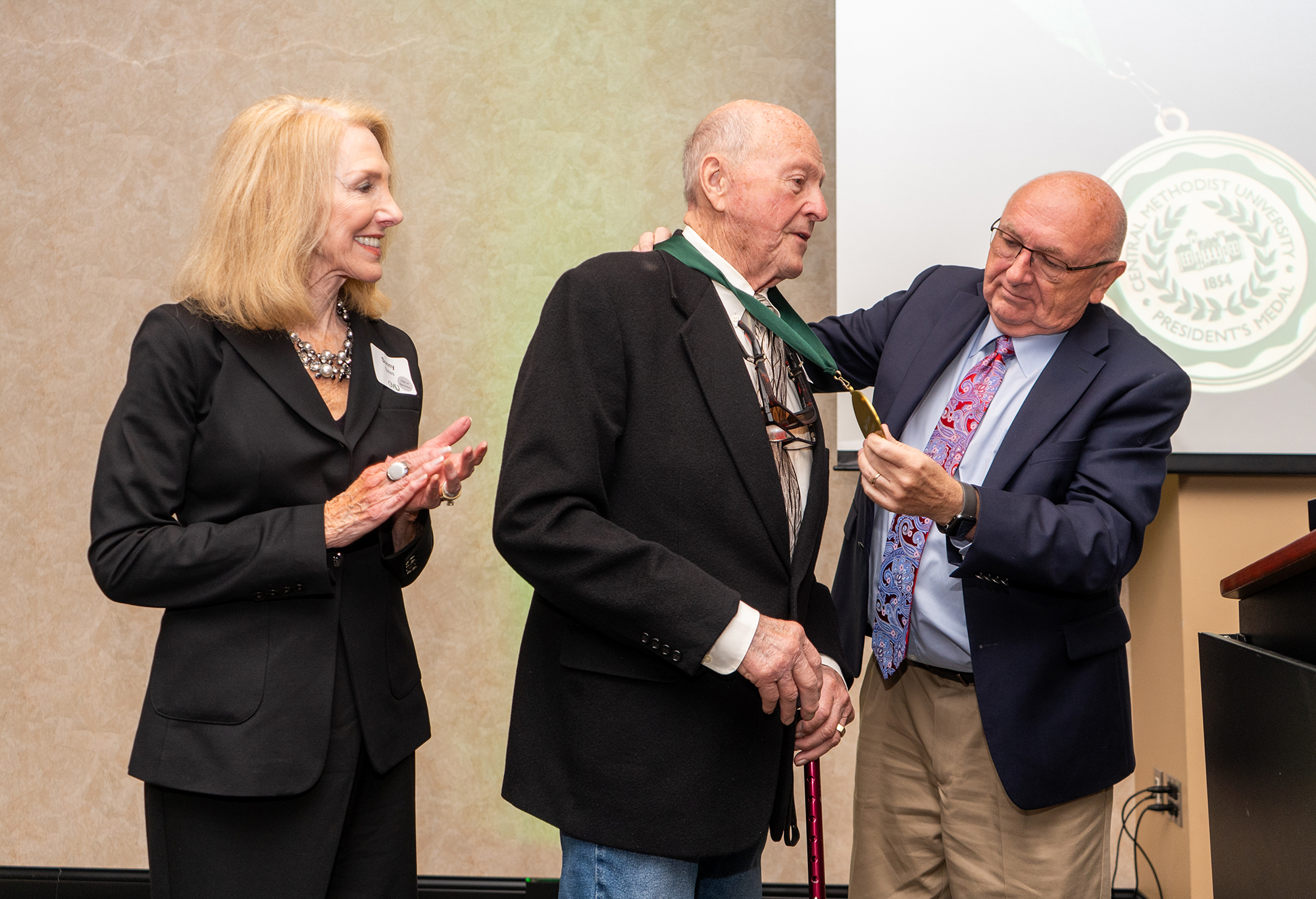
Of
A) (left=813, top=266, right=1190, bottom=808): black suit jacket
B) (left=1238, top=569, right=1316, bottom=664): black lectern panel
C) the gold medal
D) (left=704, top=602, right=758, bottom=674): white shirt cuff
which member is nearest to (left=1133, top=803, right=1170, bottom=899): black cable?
(left=813, top=266, right=1190, bottom=808): black suit jacket

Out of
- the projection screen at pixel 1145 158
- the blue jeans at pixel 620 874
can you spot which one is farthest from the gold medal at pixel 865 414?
the projection screen at pixel 1145 158

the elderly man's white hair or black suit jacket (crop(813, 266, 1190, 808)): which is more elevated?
the elderly man's white hair

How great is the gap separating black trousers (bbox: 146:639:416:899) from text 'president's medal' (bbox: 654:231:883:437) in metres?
0.81

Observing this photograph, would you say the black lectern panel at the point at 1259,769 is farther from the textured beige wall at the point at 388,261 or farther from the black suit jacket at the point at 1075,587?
the textured beige wall at the point at 388,261

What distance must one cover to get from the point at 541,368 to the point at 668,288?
0.24 metres

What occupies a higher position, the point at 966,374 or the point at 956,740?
the point at 966,374

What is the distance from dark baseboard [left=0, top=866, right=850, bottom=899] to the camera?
118 inches

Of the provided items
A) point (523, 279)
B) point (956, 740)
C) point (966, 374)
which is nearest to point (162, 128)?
point (523, 279)

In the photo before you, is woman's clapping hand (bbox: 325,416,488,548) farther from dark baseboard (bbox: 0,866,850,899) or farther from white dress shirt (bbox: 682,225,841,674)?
dark baseboard (bbox: 0,866,850,899)

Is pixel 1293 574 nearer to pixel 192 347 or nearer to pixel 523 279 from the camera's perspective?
pixel 192 347

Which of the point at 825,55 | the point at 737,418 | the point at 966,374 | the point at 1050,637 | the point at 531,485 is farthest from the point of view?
the point at 825,55

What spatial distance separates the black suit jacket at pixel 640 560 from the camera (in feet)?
4.30

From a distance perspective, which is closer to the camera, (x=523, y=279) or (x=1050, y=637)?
(x=1050, y=637)

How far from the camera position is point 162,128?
118 inches
